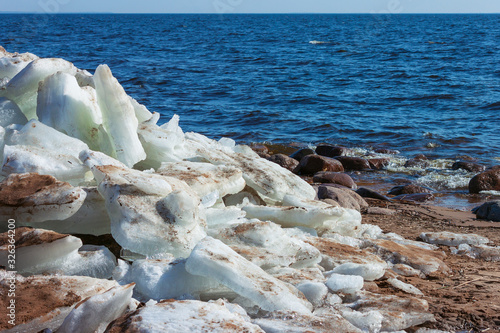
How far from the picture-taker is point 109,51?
2786 cm

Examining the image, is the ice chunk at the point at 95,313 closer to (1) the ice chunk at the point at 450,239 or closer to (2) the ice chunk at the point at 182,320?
(2) the ice chunk at the point at 182,320

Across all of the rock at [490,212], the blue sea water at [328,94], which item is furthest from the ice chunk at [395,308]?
the blue sea water at [328,94]

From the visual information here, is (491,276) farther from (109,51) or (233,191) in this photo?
(109,51)

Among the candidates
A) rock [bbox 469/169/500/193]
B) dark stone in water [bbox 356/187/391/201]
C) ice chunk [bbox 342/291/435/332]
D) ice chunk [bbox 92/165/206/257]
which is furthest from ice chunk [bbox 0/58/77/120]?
rock [bbox 469/169/500/193]

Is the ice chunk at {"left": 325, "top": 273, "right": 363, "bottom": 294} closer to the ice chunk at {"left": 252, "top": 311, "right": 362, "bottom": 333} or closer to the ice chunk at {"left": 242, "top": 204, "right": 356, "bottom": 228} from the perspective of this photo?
the ice chunk at {"left": 252, "top": 311, "right": 362, "bottom": 333}

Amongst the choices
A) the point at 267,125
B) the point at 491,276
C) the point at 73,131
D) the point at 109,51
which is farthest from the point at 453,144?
the point at 109,51

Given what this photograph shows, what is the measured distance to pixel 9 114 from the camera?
394cm

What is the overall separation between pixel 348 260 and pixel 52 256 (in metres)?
1.77

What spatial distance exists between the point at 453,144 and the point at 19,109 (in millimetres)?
9838

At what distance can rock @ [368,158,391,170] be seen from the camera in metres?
9.66

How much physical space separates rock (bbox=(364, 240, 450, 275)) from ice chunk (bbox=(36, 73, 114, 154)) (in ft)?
7.15

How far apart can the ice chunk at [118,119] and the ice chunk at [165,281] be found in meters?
1.46

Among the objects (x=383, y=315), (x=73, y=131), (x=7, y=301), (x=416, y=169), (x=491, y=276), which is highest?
(x=73, y=131)

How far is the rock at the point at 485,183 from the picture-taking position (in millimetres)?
8250
